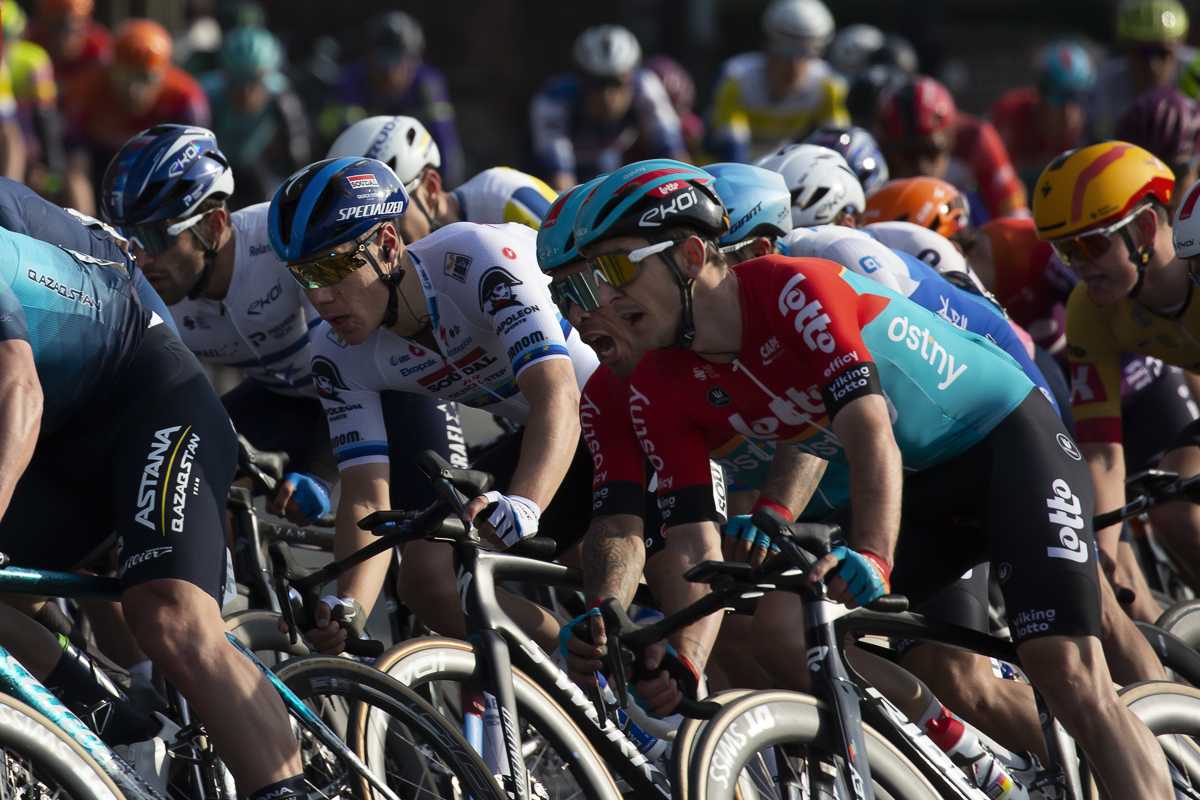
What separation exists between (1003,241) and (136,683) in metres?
4.49

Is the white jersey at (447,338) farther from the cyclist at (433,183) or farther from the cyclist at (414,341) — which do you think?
the cyclist at (433,183)

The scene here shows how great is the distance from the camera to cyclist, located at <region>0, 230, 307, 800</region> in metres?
3.51

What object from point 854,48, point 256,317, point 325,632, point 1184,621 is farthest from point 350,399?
point 854,48

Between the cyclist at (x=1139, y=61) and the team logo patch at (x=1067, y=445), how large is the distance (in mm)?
7221

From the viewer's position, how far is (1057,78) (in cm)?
1183

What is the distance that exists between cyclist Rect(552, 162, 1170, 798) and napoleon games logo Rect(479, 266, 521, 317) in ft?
2.20

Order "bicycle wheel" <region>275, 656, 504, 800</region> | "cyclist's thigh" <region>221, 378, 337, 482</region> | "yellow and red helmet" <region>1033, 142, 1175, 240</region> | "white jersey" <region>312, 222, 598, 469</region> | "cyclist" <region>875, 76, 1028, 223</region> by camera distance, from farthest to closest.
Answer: "cyclist" <region>875, 76, 1028, 223</region> → "cyclist's thigh" <region>221, 378, 337, 482</region> → "yellow and red helmet" <region>1033, 142, 1175, 240</region> → "white jersey" <region>312, 222, 598, 469</region> → "bicycle wheel" <region>275, 656, 504, 800</region>

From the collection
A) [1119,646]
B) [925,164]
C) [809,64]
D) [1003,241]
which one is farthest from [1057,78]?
[1119,646]

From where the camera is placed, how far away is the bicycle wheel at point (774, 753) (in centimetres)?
325

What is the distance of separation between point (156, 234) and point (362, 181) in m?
1.09

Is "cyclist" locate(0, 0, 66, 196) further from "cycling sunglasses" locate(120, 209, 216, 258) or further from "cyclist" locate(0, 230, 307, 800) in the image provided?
"cyclist" locate(0, 230, 307, 800)

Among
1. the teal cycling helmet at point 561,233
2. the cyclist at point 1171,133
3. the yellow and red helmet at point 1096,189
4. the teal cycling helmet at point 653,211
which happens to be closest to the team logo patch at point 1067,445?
the teal cycling helmet at point 653,211

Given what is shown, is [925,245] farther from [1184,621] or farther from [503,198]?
[503,198]

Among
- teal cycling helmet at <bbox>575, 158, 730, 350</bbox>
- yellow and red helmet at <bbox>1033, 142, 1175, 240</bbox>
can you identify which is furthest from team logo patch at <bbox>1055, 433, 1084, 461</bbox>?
yellow and red helmet at <bbox>1033, 142, 1175, 240</bbox>
